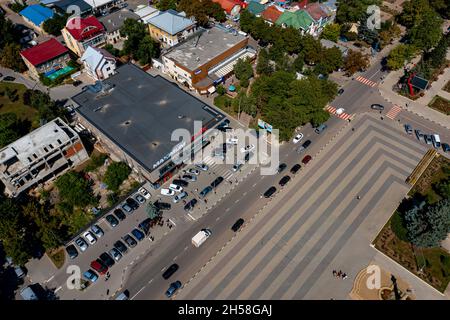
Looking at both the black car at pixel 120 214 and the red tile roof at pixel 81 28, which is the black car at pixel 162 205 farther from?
the red tile roof at pixel 81 28

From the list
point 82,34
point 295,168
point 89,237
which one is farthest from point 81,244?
point 82,34

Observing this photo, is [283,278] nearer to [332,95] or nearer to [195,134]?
[195,134]

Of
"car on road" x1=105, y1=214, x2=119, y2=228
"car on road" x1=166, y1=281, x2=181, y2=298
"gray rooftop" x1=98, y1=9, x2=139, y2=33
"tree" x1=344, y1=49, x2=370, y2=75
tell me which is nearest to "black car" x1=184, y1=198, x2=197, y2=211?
"car on road" x1=105, y1=214, x2=119, y2=228

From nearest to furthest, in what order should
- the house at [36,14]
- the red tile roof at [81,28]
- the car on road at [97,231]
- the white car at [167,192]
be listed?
1. the car on road at [97,231]
2. the white car at [167,192]
3. the red tile roof at [81,28]
4. the house at [36,14]

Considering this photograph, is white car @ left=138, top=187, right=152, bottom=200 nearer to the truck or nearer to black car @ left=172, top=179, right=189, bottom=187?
black car @ left=172, top=179, right=189, bottom=187

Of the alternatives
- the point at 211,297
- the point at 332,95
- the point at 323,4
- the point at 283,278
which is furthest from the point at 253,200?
the point at 323,4

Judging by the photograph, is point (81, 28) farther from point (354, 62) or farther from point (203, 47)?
point (354, 62)

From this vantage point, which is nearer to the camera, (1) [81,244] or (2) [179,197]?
(1) [81,244]

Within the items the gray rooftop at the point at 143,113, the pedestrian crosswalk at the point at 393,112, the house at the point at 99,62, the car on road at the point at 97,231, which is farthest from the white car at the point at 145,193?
the pedestrian crosswalk at the point at 393,112
